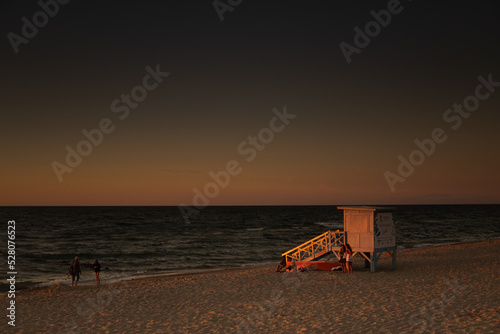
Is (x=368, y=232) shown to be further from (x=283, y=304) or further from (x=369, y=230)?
(x=283, y=304)

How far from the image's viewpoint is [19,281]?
28109mm

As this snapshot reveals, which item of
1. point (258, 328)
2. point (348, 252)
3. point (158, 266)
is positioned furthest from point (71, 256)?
point (258, 328)

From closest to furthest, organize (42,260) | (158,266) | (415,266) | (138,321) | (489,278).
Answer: (138,321) < (489,278) < (415,266) < (158,266) < (42,260)

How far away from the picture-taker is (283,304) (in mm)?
16625

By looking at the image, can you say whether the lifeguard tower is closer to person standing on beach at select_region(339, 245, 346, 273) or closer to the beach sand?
person standing on beach at select_region(339, 245, 346, 273)

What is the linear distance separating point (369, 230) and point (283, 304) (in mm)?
9208

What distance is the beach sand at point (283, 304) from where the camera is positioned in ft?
44.5

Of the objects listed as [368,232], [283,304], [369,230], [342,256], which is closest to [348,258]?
[342,256]

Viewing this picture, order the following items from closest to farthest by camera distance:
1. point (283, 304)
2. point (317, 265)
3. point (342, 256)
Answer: point (283, 304) → point (342, 256) → point (317, 265)

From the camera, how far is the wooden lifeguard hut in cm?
2386

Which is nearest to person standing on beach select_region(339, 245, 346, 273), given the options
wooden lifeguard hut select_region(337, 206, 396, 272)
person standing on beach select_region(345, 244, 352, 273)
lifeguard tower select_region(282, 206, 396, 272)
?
person standing on beach select_region(345, 244, 352, 273)

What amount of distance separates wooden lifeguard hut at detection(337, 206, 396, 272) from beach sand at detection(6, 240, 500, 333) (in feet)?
4.17

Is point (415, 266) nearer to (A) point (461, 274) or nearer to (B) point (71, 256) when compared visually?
(A) point (461, 274)

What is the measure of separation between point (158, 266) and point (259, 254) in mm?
11318
